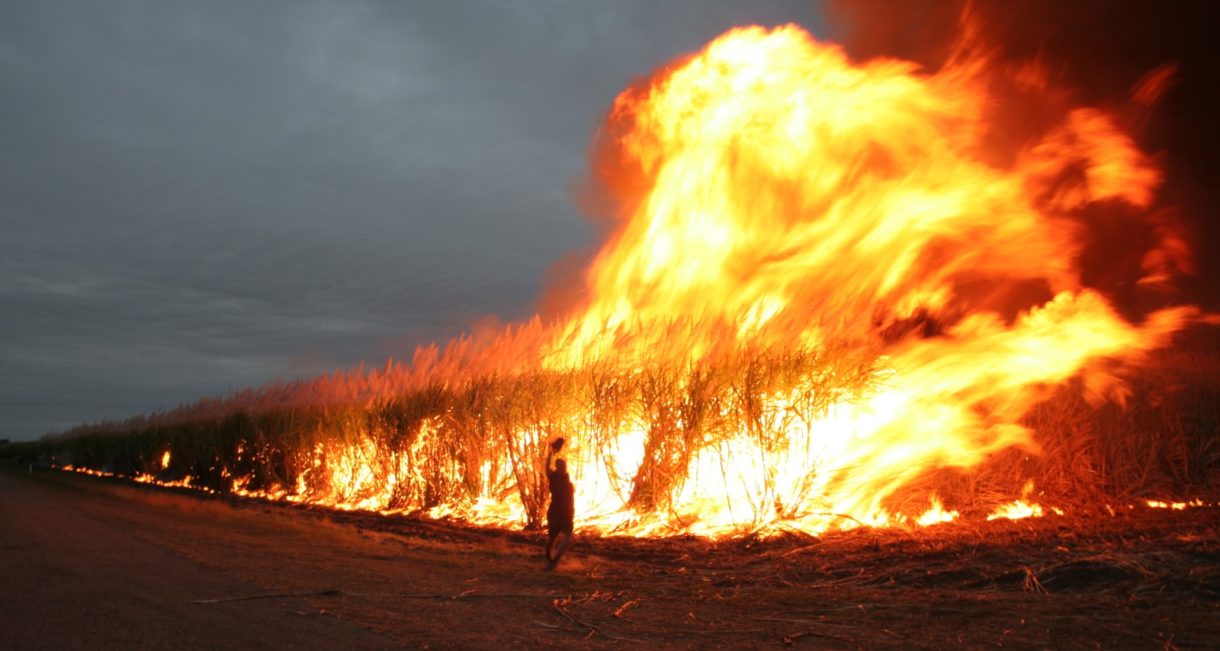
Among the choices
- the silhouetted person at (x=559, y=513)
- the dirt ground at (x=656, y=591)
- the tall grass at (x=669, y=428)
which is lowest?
the dirt ground at (x=656, y=591)

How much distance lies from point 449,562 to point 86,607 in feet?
11.2

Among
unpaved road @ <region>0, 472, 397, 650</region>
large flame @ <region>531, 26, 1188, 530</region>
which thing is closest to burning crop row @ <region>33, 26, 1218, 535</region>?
large flame @ <region>531, 26, 1188, 530</region>

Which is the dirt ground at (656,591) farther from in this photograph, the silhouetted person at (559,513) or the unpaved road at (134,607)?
the silhouetted person at (559,513)

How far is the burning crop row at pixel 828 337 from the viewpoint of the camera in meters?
9.07

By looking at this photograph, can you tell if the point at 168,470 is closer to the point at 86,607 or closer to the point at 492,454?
the point at 492,454

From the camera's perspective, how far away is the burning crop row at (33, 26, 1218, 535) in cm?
907

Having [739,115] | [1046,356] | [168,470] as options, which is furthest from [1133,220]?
[168,470]

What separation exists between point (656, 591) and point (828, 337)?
398 centimetres

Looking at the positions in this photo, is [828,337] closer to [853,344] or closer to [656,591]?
[853,344]

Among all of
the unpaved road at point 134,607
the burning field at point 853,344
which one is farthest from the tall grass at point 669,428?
the unpaved road at point 134,607

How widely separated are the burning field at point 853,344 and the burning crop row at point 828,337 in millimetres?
30

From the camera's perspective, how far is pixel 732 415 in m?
9.48

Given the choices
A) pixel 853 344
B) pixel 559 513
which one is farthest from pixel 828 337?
pixel 559 513

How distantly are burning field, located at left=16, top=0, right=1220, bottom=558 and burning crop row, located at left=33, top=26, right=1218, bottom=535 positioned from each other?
3 centimetres
